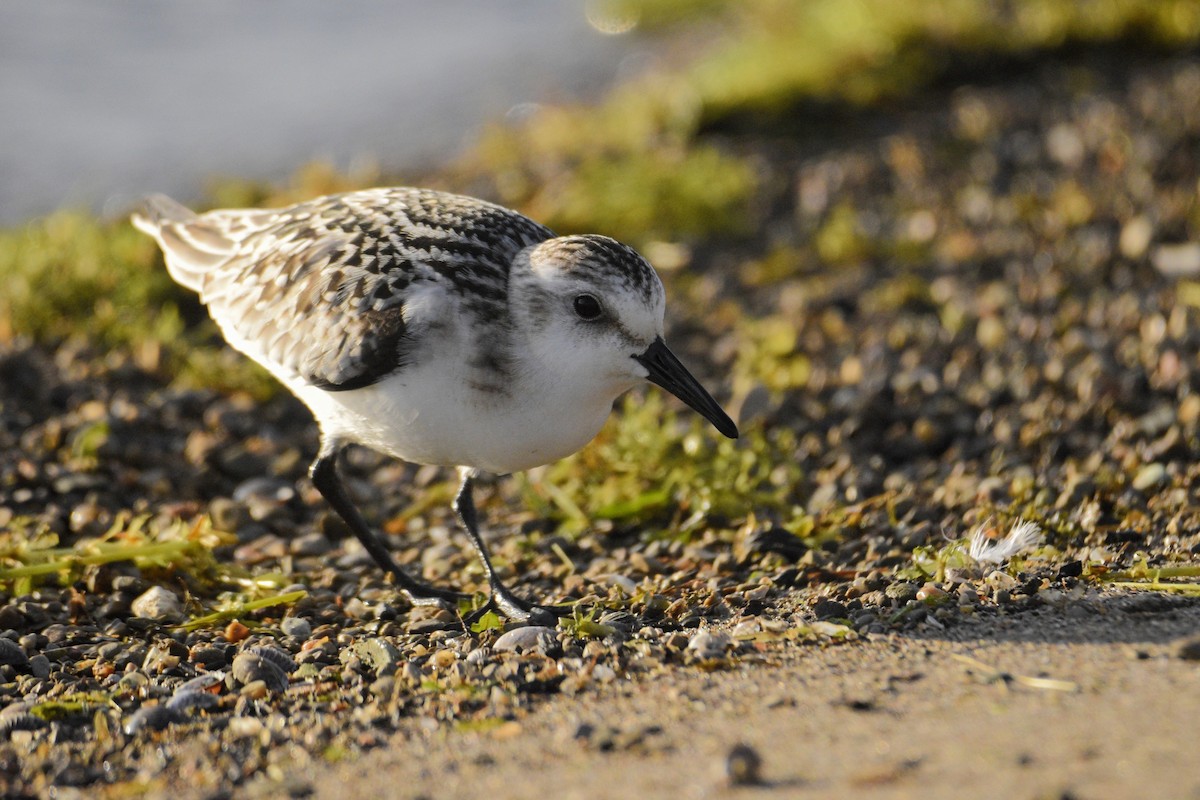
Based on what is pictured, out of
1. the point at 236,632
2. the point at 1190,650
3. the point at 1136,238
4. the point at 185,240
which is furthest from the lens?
the point at 1136,238

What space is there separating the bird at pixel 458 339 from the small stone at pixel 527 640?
256 millimetres

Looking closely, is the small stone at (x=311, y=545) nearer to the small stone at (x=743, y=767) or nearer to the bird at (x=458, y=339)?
the bird at (x=458, y=339)

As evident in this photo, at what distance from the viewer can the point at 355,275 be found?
17.7ft

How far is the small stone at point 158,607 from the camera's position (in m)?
A: 5.38

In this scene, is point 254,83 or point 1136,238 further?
point 254,83

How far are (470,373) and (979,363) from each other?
11.4 feet

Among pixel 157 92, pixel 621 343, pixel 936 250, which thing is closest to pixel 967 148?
pixel 936 250

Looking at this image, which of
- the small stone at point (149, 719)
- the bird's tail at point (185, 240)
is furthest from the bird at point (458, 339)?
the small stone at point (149, 719)

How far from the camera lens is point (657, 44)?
15359mm

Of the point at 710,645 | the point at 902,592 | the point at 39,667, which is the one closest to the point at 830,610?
the point at 902,592

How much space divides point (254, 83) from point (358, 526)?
32.1 feet

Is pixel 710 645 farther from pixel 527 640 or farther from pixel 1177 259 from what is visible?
pixel 1177 259

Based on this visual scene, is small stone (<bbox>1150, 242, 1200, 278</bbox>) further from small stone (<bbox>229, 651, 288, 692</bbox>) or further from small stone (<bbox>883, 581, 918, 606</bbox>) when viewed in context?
small stone (<bbox>229, 651, 288, 692</bbox>)

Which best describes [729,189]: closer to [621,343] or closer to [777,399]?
[777,399]
